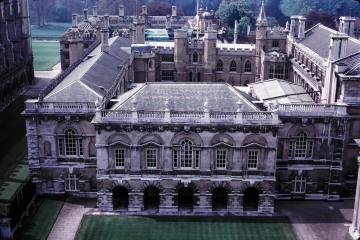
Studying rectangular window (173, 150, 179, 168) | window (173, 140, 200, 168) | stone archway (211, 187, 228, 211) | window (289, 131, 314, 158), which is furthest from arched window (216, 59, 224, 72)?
rectangular window (173, 150, 179, 168)

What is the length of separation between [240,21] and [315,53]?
8872 centimetres

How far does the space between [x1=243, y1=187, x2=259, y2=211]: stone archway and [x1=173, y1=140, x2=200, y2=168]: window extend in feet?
22.1

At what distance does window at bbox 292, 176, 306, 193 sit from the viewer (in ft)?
172

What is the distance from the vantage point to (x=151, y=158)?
48.6 meters

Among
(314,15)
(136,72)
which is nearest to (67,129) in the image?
(136,72)

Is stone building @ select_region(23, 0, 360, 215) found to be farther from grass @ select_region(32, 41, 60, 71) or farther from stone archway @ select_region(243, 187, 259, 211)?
grass @ select_region(32, 41, 60, 71)

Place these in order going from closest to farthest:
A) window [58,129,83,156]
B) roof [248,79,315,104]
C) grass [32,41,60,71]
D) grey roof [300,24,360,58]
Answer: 1. window [58,129,83,156]
2. roof [248,79,315,104]
3. grey roof [300,24,360,58]
4. grass [32,41,60,71]

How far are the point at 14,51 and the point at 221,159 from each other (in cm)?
5607

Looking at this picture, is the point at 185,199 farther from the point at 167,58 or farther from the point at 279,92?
the point at 167,58

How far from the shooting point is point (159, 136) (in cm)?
4772

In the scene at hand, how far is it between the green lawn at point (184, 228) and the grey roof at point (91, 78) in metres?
12.5

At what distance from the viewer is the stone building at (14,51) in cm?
8381

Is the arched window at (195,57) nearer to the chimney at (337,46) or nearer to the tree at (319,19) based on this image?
the chimney at (337,46)

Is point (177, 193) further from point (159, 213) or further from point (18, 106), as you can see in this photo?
point (18, 106)
